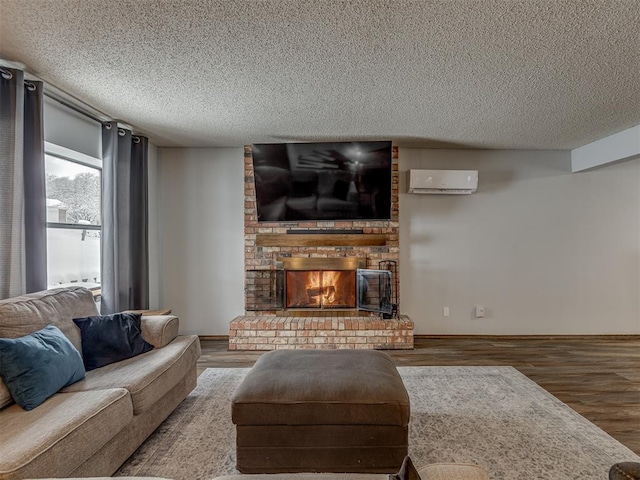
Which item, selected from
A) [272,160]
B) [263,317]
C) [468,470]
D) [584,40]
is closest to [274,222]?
[272,160]

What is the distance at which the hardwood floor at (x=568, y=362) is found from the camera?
8.65 ft

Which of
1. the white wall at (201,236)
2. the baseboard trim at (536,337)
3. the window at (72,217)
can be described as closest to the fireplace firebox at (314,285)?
the white wall at (201,236)

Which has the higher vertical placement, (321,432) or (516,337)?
(321,432)

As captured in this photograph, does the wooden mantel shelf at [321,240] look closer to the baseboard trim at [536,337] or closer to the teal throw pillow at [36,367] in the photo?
the baseboard trim at [536,337]

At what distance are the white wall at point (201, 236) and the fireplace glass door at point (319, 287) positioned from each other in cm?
68

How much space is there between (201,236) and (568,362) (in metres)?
4.40

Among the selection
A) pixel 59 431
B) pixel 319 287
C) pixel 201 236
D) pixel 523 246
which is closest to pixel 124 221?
pixel 201 236

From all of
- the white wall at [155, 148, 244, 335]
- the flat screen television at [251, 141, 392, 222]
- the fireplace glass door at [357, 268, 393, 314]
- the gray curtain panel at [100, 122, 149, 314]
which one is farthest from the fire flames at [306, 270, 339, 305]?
the gray curtain panel at [100, 122, 149, 314]

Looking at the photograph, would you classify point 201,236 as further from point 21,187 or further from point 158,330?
point 21,187

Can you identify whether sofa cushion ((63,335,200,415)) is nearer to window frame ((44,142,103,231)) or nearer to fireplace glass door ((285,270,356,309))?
window frame ((44,142,103,231))

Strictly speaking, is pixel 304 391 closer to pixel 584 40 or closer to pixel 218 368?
pixel 218 368

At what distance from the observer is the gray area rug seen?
1979 millimetres

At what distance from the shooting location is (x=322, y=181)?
14.4ft

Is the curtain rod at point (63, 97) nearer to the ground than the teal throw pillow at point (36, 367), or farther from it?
farther from it
